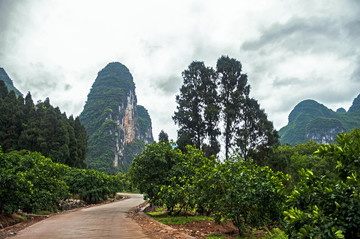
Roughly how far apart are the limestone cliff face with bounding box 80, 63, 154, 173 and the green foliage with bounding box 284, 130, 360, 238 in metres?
104

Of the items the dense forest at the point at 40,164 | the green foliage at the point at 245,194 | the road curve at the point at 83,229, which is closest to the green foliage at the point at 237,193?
the green foliage at the point at 245,194

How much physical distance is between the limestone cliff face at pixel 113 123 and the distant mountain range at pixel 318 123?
270ft

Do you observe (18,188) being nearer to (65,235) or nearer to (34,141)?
(65,235)

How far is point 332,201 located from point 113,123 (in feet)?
436

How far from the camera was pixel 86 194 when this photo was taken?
20516 millimetres

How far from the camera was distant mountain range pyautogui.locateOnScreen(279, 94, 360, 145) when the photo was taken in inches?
3659

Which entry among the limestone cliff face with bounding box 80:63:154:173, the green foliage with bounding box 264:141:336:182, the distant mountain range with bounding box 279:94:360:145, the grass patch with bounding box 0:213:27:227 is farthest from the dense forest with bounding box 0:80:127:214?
the distant mountain range with bounding box 279:94:360:145

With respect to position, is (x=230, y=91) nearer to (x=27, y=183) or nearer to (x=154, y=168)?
(x=154, y=168)

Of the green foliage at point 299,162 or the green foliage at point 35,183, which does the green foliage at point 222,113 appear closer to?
the green foliage at point 299,162

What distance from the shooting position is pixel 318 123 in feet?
321

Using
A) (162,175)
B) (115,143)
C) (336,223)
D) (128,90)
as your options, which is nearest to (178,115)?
(162,175)

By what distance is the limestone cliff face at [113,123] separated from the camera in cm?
11819

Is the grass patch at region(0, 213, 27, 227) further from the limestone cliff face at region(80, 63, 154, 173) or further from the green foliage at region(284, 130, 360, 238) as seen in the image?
the limestone cliff face at region(80, 63, 154, 173)

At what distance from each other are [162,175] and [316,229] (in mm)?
9964
